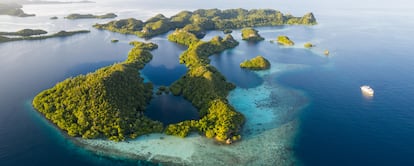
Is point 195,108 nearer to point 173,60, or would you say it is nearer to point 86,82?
point 86,82

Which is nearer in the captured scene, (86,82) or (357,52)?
(86,82)

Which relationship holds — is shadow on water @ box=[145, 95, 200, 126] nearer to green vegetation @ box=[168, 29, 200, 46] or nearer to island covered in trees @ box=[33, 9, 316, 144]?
island covered in trees @ box=[33, 9, 316, 144]

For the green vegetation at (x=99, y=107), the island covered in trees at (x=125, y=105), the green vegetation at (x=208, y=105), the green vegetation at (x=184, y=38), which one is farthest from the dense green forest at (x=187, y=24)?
the green vegetation at (x=99, y=107)

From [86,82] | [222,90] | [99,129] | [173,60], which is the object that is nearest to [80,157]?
[99,129]

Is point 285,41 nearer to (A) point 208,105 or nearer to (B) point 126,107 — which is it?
(A) point 208,105

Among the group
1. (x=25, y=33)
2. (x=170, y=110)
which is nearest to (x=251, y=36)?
(x=170, y=110)

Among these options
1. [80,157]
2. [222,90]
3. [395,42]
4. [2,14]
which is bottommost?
[80,157]

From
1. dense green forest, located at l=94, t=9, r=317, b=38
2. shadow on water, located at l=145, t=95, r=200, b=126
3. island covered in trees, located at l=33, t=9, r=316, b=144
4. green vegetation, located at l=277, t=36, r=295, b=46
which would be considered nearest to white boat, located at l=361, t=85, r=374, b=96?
island covered in trees, located at l=33, t=9, r=316, b=144
